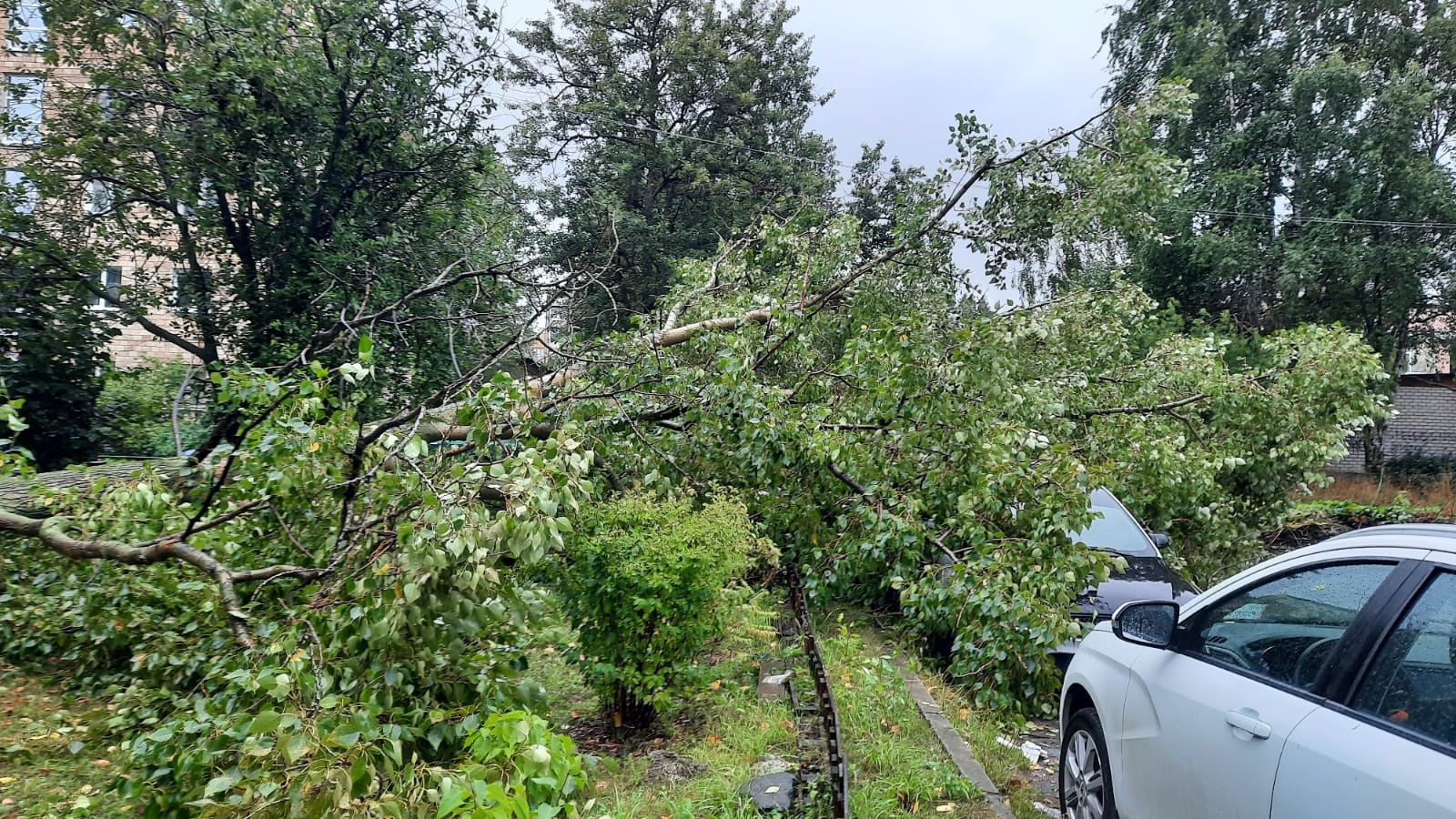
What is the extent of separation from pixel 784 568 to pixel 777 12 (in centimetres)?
2593

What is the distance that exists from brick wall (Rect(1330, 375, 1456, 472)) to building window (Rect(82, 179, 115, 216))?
2716 centimetres

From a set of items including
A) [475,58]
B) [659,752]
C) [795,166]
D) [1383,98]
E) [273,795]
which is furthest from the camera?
[795,166]

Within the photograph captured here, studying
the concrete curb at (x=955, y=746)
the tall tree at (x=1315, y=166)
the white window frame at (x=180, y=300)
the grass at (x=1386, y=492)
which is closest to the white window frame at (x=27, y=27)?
the white window frame at (x=180, y=300)

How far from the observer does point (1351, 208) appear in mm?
19188

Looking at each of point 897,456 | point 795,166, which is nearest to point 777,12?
point 795,166

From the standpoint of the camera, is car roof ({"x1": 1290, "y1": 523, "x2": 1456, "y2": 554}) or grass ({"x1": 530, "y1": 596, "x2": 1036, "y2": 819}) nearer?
car roof ({"x1": 1290, "y1": 523, "x2": 1456, "y2": 554})

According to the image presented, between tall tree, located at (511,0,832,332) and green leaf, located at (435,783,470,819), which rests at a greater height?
tall tree, located at (511,0,832,332)

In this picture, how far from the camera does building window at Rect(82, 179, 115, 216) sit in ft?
31.3

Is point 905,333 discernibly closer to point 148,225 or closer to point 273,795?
point 273,795

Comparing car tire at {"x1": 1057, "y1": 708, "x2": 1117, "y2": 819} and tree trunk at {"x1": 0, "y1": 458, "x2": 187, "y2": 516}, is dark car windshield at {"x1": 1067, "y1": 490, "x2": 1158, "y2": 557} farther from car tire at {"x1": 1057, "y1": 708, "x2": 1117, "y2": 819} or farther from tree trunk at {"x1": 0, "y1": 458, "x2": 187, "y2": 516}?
tree trunk at {"x1": 0, "y1": 458, "x2": 187, "y2": 516}

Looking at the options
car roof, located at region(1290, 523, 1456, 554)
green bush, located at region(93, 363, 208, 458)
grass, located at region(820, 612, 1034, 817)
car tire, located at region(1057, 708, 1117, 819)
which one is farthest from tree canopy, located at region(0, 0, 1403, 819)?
car roof, located at region(1290, 523, 1456, 554)

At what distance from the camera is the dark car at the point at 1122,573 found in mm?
6422

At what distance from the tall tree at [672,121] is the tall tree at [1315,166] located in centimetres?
1071

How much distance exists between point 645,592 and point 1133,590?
4.01 metres
